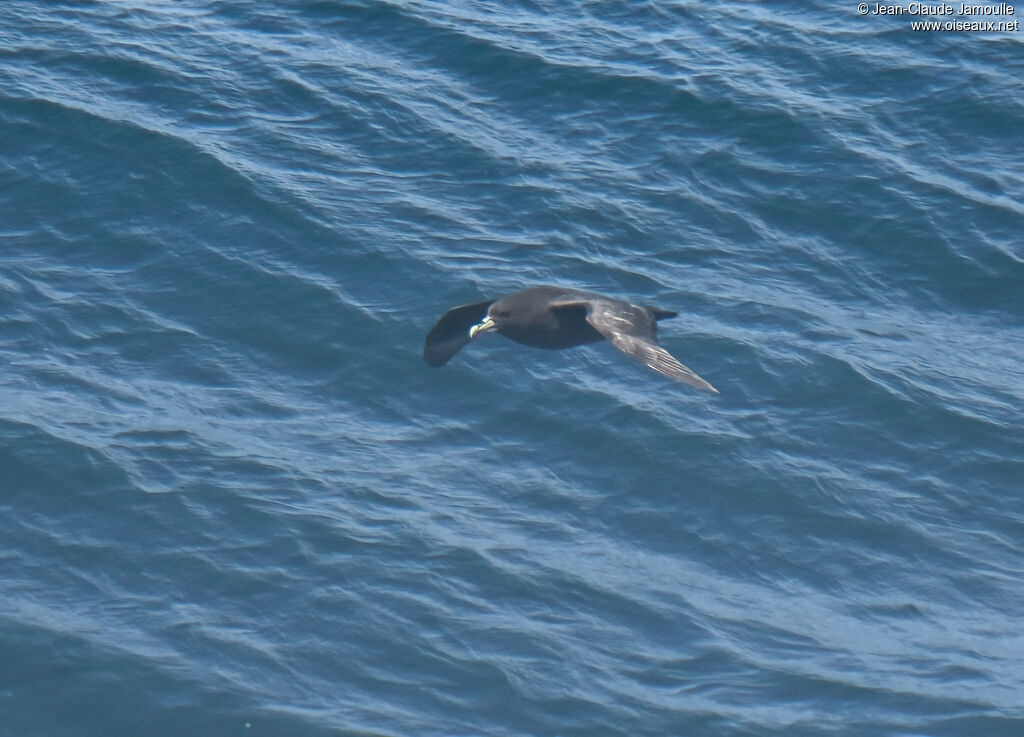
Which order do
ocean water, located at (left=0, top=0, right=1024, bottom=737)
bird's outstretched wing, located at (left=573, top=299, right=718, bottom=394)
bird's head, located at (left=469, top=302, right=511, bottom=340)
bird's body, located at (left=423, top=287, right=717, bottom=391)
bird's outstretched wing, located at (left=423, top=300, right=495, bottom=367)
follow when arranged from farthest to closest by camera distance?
bird's outstretched wing, located at (left=423, top=300, right=495, bottom=367) → bird's head, located at (left=469, top=302, right=511, bottom=340) → bird's body, located at (left=423, top=287, right=717, bottom=391) → ocean water, located at (left=0, top=0, right=1024, bottom=737) → bird's outstretched wing, located at (left=573, top=299, right=718, bottom=394)

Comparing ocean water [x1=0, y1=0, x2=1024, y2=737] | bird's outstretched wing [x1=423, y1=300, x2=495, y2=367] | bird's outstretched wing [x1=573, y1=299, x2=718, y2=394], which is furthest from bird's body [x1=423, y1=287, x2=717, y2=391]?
ocean water [x1=0, y1=0, x2=1024, y2=737]

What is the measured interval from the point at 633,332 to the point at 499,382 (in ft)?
9.79

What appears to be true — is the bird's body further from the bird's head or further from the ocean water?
the ocean water

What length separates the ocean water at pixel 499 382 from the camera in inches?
378

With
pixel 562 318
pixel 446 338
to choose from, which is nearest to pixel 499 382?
pixel 446 338

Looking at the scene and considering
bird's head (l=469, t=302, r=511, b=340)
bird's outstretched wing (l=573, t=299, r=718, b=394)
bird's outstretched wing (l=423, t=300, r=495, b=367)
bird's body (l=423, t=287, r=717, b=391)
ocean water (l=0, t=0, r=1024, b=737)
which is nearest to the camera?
→ bird's outstretched wing (l=573, t=299, r=718, b=394)

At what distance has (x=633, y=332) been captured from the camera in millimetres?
9969

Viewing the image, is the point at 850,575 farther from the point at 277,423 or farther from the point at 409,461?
the point at 277,423

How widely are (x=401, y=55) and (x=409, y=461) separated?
28.1 feet

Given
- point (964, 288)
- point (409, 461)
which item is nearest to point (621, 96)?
point (964, 288)

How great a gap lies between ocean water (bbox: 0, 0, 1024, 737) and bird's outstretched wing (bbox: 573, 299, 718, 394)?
1887 mm

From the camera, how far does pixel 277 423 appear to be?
39.2 feet

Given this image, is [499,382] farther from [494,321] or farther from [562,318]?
[562,318]

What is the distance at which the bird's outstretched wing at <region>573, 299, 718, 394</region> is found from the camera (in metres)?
9.49
